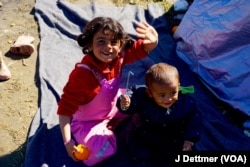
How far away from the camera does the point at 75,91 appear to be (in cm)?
200

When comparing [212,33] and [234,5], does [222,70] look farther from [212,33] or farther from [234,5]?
[234,5]

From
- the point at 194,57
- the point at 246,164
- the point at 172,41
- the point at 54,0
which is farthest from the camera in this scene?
the point at 54,0

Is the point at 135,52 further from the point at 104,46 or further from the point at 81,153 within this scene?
the point at 81,153

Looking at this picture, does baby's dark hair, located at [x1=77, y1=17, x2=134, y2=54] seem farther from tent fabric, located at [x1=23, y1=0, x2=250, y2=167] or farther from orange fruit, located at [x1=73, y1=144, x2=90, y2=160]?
tent fabric, located at [x1=23, y1=0, x2=250, y2=167]

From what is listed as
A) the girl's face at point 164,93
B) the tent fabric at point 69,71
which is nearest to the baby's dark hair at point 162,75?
the girl's face at point 164,93

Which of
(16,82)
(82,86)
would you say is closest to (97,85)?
(82,86)

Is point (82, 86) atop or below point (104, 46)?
below

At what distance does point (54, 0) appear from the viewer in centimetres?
341

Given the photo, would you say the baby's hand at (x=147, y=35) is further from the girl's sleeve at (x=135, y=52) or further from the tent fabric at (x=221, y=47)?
the tent fabric at (x=221, y=47)

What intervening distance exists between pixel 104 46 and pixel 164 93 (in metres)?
0.37

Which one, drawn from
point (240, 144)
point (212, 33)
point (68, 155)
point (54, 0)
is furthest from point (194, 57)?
point (54, 0)

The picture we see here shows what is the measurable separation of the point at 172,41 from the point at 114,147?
1119 millimetres

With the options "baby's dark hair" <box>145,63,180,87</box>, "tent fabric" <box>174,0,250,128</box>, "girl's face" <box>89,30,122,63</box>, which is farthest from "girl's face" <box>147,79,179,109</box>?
"tent fabric" <box>174,0,250,128</box>

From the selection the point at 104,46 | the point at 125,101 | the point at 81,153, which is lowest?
the point at 81,153
